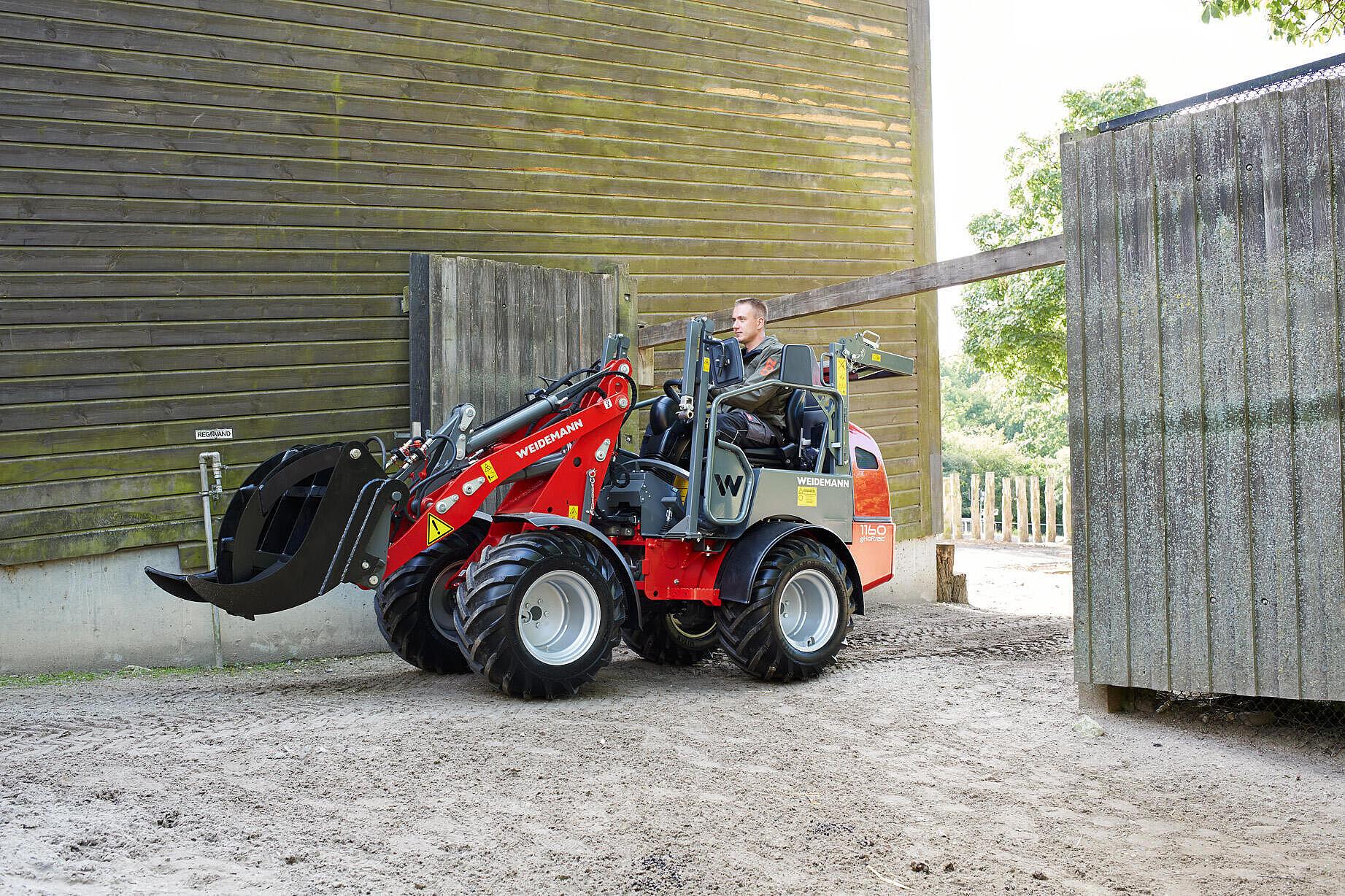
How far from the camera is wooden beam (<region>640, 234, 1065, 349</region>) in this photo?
6992 millimetres

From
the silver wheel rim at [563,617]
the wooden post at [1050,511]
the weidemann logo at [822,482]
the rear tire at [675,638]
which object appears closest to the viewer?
the silver wheel rim at [563,617]

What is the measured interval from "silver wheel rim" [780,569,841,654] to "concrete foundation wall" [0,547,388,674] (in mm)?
3397

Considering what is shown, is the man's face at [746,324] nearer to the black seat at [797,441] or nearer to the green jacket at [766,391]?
the green jacket at [766,391]

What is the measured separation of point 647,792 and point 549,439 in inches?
98.4

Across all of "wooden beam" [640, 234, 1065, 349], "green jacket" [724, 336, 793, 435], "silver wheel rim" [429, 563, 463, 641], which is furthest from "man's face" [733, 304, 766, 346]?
"silver wheel rim" [429, 563, 463, 641]

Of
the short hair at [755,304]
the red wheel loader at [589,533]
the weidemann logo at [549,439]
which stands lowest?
the red wheel loader at [589,533]

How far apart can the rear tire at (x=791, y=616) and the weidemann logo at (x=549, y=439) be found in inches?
54.5

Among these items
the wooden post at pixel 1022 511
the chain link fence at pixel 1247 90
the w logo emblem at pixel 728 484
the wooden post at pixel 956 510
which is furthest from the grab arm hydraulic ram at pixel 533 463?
the wooden post at pixel 956 510

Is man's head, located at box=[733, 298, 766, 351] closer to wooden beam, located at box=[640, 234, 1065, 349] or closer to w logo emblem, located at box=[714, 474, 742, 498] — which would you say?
wooden beam, located at box=[640, 234, 1065, 349]

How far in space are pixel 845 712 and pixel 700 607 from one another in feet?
4.96

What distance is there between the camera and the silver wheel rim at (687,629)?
766cm

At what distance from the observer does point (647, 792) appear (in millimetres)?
4688

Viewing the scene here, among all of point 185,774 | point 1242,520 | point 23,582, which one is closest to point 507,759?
point 185,774

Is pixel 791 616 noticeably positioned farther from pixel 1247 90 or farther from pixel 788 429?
pixel 1247 90
